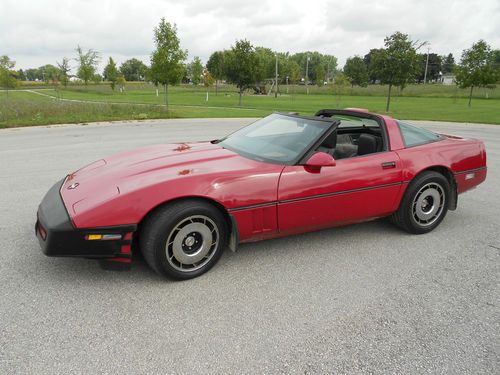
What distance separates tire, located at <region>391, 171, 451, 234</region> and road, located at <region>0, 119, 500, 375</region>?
0.13m

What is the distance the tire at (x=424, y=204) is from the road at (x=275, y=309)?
0.41ft

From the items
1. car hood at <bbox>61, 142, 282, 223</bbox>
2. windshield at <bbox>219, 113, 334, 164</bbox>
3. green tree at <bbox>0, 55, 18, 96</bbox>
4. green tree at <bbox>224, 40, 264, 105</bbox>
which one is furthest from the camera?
green tree at <bbox>0, 55, 18, 96</bbox>

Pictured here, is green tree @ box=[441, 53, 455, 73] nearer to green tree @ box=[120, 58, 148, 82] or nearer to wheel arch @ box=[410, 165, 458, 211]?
green tree @ box=[120, 58, 148, 82]

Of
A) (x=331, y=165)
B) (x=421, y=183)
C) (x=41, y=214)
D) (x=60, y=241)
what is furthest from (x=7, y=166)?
(x=421, y=183)

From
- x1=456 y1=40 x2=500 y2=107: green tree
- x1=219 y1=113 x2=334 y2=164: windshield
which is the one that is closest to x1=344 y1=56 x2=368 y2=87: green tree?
x1=456 y1=40 x2=500 y2=107: green tree

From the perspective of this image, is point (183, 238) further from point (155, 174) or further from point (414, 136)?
point (414, 136)

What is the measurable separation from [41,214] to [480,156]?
4.62 m

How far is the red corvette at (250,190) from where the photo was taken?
2.68 m

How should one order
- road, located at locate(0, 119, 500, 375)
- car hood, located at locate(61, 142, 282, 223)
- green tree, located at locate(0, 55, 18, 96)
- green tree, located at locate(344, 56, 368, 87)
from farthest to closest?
1. green tree, located at locate(344, 56, 368, 87)
2. green tree, located at locate(0, 55, 18, 96)
3. car hood, located at locate(61, 142, 282, 223)
4. road, located at locate(0, 119, 500, 375)

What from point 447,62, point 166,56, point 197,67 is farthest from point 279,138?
point 447,62

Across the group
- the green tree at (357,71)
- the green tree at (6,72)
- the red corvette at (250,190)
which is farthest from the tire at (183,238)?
the green tree at (357,71)

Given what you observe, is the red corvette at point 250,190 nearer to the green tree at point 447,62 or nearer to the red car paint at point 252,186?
the red car paint at point 252,186

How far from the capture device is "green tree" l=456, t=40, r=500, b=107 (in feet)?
91.4

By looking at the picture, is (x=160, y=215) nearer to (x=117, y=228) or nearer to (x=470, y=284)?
(x=117, y=228)
